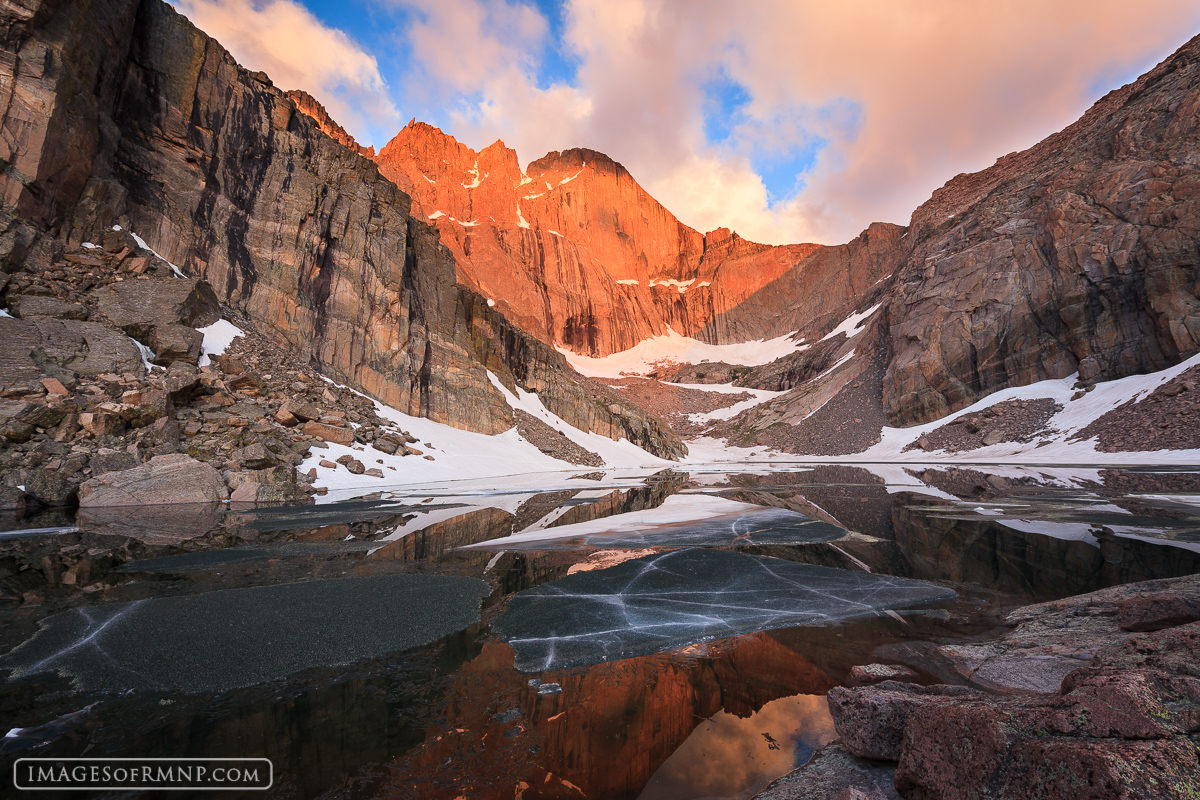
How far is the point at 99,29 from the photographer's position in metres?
27.6

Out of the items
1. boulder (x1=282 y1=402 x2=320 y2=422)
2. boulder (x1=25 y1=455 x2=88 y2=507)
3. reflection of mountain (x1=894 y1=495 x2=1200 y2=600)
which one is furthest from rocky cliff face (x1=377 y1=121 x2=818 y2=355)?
reflection of mountain (x1=894 y1=495 x2=1200 y2=600)

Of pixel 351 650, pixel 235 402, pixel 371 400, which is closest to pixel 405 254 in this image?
pixel 371 400

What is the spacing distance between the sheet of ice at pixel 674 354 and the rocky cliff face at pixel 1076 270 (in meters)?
58.4

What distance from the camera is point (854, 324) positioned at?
102 metres

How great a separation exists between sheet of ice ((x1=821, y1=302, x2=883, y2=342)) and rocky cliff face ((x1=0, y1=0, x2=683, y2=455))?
251 feet

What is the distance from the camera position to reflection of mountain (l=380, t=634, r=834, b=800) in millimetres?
3166

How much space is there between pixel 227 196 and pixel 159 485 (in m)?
27.7

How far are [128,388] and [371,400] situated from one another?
18164mm

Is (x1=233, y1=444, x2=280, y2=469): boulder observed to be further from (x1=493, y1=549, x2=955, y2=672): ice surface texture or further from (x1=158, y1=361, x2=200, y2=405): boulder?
(x1=493, y1=549, x2=955, y2=672): ice surface texture

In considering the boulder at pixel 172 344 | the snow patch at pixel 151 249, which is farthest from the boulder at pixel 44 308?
the snow patch at pixel 151 249

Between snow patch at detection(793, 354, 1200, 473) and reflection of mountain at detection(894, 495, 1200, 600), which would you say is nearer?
reflection of mountain at detection(894, 495, 1200, 600)

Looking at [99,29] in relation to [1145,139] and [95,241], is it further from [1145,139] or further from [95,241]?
[1145,139]

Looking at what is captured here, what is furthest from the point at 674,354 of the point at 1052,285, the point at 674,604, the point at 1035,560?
the point at 674,604

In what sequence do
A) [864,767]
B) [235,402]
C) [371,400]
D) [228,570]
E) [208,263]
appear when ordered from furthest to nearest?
1. [371,400]
2. [208,263]
3. [235,402]
4. [228,570]
5. [864,767]
